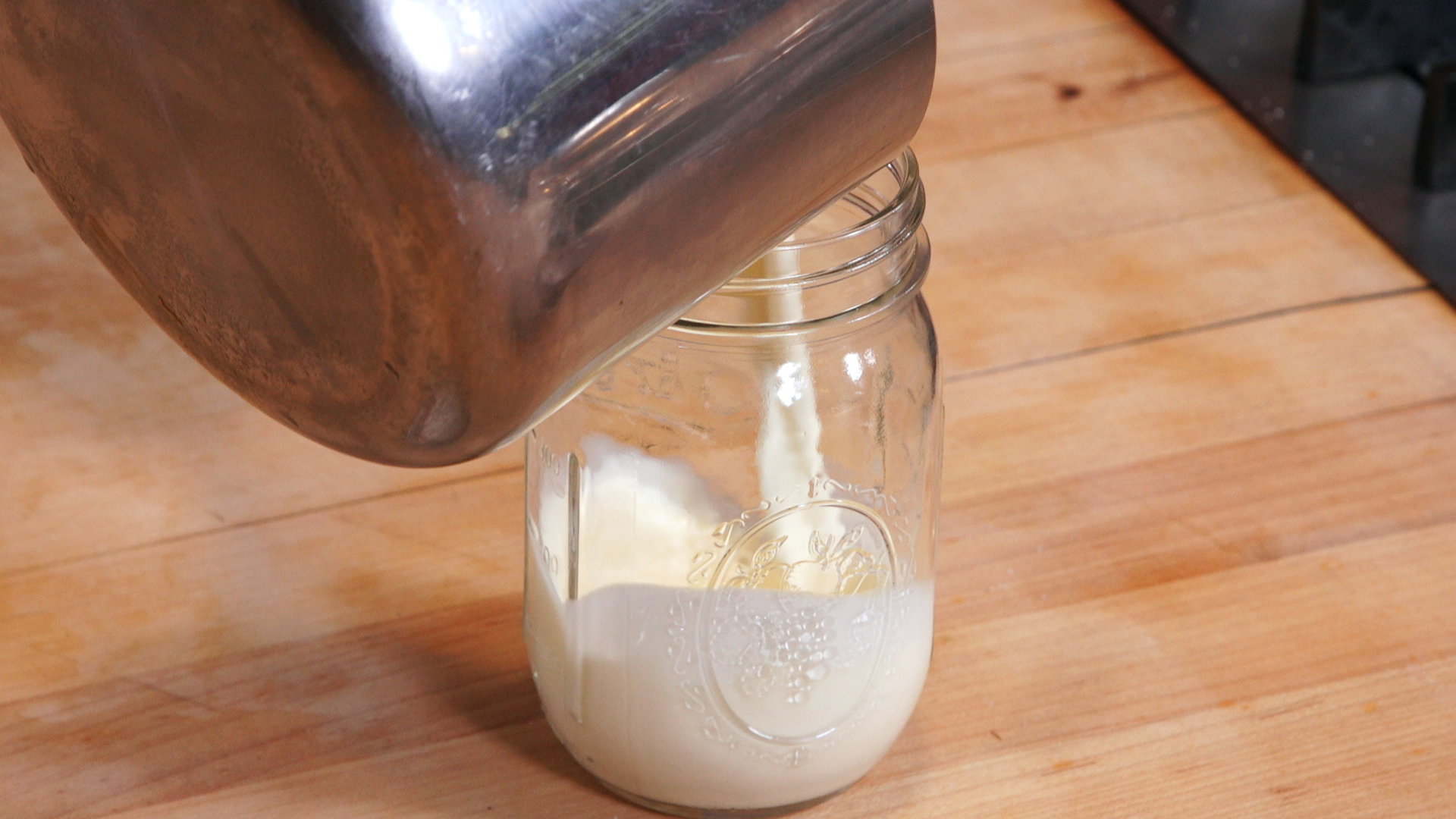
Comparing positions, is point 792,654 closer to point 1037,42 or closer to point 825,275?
point 825,275

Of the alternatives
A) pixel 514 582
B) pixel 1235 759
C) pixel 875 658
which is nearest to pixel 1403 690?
pixel 1235 759

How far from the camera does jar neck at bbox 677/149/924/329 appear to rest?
1.27 ft

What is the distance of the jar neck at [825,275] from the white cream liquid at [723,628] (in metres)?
0.02

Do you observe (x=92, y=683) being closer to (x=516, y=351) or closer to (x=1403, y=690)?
(x=516, y=351)

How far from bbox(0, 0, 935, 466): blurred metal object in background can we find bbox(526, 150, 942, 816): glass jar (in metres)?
0.09

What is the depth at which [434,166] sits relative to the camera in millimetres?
245

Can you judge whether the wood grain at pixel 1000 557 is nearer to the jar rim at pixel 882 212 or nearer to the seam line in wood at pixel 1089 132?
the seam line in wood at pixel 1089 132

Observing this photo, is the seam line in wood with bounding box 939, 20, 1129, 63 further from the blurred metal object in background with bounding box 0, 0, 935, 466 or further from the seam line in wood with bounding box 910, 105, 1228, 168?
the blurred metal object in background with bounding box 0, 0, 935, 466

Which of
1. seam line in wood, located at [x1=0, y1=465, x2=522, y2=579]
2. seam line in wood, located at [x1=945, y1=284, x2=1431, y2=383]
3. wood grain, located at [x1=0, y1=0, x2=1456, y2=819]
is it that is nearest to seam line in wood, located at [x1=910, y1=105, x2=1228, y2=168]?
wood grain, located at [x1=0, y1=0, x2=1456, y2=819]

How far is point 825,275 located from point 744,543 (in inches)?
3.3

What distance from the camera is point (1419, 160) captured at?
2.48 feet

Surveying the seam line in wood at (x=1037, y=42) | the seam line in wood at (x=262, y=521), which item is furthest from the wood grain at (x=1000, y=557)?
the seam line in wood at (x=1037, y=42)

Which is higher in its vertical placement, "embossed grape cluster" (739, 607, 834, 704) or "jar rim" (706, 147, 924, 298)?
"jar rim" (706, 147, 924, 298)

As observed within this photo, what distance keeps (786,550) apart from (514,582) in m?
0.15
